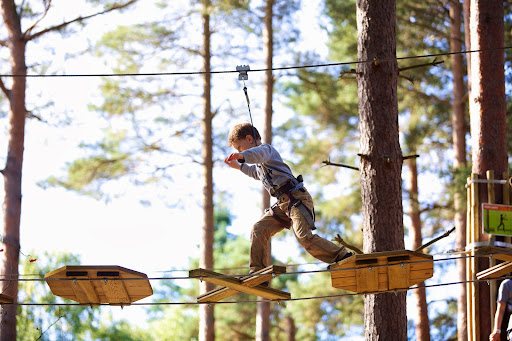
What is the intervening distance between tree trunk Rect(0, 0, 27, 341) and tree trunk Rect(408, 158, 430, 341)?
24.1 ft

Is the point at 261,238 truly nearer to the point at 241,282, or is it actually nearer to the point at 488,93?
the point at 241,282

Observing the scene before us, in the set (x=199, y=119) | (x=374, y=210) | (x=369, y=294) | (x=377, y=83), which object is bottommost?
(x=369, y=294)

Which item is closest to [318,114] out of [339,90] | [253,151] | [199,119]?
[339,90]

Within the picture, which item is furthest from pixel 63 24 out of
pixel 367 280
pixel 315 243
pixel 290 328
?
pixel 290 328

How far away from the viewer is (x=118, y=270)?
18.5ft

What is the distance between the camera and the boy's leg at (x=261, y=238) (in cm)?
604

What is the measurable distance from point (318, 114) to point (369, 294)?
475 inches

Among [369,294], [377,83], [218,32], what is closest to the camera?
[369,294]

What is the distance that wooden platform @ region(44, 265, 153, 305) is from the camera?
18.6 feet

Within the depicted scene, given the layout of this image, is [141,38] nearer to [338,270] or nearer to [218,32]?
[218,32]

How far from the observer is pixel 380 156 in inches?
260

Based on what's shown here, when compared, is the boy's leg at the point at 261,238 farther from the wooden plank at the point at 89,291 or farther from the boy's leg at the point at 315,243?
the wooden plank at the point at 89,291

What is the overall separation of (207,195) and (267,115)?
1878 mm

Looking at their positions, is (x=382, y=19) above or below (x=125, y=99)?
below
